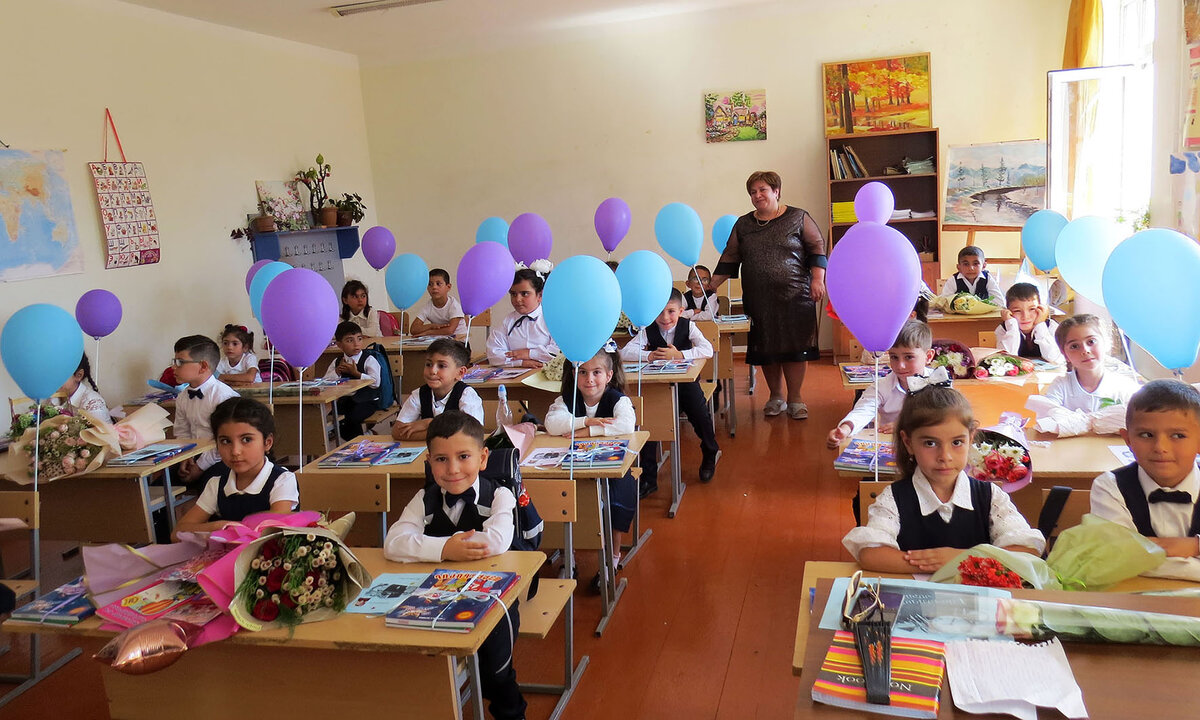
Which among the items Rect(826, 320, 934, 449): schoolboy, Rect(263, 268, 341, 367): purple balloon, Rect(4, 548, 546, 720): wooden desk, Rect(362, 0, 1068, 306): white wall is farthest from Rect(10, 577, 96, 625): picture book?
Rect(362, 0, 1068, 306): white wall

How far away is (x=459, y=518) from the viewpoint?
2311mm

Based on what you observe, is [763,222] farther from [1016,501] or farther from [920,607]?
[920,607]

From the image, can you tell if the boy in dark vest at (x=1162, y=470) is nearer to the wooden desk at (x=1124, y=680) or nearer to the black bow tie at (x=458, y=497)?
the wooden desk at (x=1124, y=680)

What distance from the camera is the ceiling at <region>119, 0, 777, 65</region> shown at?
626 cm

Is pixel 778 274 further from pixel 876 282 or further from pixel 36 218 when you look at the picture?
pixel 36 218

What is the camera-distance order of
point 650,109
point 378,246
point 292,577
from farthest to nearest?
point 650,109 < point 378,246 < point 292,577

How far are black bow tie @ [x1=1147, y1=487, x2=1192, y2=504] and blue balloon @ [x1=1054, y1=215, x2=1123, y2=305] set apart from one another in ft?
5.22

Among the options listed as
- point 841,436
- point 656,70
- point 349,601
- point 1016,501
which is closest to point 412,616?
point 349,601

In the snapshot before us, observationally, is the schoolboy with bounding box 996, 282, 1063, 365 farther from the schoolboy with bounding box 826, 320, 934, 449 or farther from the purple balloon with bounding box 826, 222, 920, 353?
the purple balloon with bounding box 826, 222, 920, 353

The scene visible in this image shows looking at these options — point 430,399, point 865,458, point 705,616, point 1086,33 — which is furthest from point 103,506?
point 1086,33

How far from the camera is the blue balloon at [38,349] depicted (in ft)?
10.7

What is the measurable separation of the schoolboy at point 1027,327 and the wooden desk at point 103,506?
4.06 metres

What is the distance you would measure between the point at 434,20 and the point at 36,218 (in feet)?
11.5

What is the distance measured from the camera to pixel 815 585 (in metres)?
1.77
